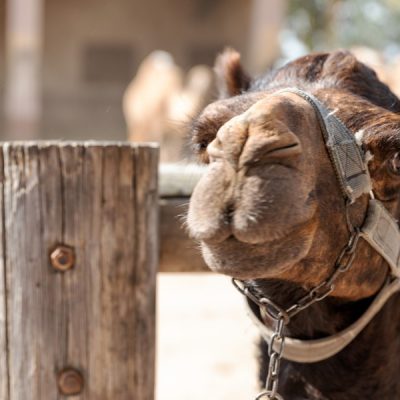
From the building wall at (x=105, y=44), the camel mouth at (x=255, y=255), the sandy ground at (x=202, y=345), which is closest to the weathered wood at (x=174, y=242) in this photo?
the camel mouth at (x=255, y=255)

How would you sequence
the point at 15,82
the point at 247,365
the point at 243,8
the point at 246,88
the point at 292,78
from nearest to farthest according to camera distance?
the point at 292,78
the point at 246,88
the point at 247,365
the point at 15,82
the point at 243,8

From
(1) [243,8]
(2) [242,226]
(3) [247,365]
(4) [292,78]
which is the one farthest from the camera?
(1) [243,8]

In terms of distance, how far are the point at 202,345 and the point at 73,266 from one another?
4.99m

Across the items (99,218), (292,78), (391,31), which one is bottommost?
(391,31)

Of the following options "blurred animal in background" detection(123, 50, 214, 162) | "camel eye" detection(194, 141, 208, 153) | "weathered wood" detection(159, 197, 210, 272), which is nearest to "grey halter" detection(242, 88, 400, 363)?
"camel eye" detection(194, 141, 208, 153)

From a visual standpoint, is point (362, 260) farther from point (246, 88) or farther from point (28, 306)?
point (28, 306)

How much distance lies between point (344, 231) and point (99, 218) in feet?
2.90

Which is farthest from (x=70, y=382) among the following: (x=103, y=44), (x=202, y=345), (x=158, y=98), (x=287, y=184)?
(x=103, y=44)

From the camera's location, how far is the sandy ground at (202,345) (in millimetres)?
6422

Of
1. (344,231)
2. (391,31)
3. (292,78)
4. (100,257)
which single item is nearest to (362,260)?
(344,231)

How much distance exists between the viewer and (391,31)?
51.5 m

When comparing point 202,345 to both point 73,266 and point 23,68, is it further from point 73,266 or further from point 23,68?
point 23,68

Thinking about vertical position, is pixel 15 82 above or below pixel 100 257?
below

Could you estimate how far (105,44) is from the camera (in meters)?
25.8
